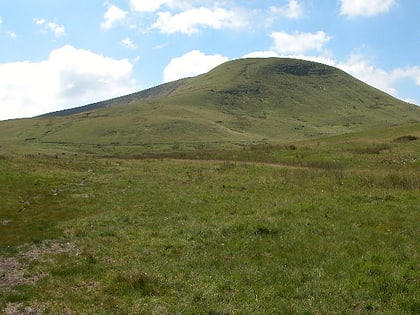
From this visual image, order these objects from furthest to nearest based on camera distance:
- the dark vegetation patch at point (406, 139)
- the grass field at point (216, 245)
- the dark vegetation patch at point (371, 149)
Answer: the dark vegetation patch at point (406, 139)
the dark vegetation patch at point (371, 149)
the grass field at point (216, 245)

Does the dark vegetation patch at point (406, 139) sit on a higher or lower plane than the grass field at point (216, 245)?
higher

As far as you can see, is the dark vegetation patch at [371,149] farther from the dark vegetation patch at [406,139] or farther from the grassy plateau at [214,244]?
the grassy plateau at [214,244]

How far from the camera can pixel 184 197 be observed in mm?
31234

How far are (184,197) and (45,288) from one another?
16834 mm

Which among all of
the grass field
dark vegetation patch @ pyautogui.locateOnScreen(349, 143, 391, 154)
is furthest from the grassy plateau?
dark vegetation patch @ pyautogui.locateOnScreen(349, 143, 391, 154)

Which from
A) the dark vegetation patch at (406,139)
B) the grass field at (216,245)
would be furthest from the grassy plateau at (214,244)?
the dark vegetation patch at (406,139)

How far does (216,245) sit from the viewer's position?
759 inches

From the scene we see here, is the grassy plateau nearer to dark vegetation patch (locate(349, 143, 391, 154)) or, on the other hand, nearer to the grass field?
the grass field

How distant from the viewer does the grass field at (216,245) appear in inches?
526

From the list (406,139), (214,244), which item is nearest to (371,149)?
(406,139)

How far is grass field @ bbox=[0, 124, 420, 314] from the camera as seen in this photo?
43.8ft

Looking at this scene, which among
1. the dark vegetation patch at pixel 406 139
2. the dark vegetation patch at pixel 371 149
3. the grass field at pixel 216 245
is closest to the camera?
the grass field at pixel 216 245

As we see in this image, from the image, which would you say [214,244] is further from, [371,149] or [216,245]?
[371,149]

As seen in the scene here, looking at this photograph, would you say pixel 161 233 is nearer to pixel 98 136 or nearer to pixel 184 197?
pixel 184 197
